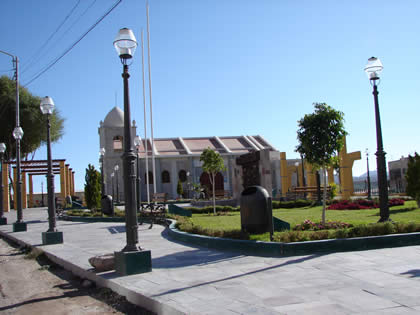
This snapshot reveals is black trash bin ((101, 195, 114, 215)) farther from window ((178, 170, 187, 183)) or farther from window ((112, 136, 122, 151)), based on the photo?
window ((178, 170, 187, 183))

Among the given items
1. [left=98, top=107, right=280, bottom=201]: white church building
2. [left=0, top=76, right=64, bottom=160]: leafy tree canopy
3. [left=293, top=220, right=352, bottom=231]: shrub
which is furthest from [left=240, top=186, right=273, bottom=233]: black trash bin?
[left=0, top=76, right=64, bottom=160]: leafy tree canopy

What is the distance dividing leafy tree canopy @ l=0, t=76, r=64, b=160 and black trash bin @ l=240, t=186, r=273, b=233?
120 feet

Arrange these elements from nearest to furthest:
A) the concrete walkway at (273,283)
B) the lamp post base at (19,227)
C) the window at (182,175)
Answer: the concrete walkway at (273,283), the lamp post base at (19,227), the window at (182,175)

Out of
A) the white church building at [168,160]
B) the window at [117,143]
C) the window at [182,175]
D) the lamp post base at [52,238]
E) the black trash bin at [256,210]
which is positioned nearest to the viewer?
the black trash bin at [256,210]

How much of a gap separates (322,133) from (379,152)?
4.37 ft

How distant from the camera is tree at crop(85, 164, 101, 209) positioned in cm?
2230

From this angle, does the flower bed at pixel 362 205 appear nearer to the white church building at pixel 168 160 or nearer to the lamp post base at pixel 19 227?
the lamp post base at pixel 19 227

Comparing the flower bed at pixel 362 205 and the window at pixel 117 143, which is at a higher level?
the window at pixel 117 143

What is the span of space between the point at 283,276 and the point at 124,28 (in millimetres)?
4550

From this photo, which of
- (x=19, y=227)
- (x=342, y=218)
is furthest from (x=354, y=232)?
(x=19, y=227)

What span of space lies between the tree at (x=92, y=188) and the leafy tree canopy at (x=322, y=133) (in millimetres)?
14935

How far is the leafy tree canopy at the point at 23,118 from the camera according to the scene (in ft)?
136

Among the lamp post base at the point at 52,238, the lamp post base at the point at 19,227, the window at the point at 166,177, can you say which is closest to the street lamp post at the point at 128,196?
the lamp post base at the point at 52,238

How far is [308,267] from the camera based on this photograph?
620 centimetres
